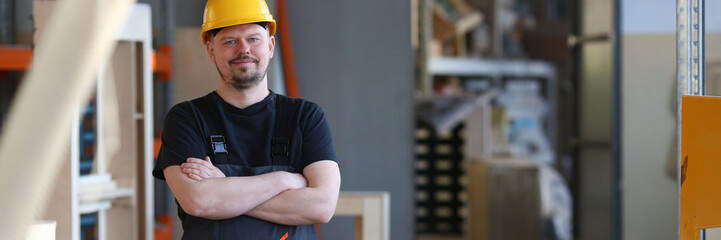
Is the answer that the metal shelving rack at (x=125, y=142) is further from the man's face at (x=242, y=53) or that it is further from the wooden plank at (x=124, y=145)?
the man's face at (x=242, y=53)

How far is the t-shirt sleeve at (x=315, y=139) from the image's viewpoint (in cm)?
198

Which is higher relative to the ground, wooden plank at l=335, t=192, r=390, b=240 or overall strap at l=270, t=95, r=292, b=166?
overall strap at l=270, t=95, r=292, b=166

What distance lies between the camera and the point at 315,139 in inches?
78.4

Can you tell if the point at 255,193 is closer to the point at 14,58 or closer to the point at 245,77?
the point at 245,77

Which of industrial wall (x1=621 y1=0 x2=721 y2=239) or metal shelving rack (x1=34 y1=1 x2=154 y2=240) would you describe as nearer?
metal shelving rack (x1=34 y1=1 x2=154 y2=240)

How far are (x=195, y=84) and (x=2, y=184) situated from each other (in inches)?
47.4

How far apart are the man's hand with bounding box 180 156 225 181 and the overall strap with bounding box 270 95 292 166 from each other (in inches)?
5.7

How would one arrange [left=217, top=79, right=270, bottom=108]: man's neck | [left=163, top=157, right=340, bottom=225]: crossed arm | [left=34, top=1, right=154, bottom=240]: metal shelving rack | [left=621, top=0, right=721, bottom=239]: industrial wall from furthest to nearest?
[left=621, top=0, right=721, bottom=239]: industrial wall < [left=34, top=1, right=154, bottom=240]: metal shelving rack < [left=217, top=79, right=270, bottom=108]: man's neck < [left=163, top=157, right=340, bottom=225]: crossed arm

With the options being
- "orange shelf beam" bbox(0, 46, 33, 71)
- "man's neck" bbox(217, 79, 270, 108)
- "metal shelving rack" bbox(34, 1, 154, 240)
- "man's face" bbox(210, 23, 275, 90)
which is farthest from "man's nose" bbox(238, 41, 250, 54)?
"orange shelf beam" bbox(0, 46, 33, 71)

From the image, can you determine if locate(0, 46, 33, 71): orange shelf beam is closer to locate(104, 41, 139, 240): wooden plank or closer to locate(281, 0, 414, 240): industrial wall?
locate(104, 41, 139, 240): wooden plank

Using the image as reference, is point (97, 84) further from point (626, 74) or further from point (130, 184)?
point (626, 74)

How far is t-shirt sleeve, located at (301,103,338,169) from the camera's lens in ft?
6.50

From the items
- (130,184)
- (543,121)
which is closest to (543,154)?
(543,121)

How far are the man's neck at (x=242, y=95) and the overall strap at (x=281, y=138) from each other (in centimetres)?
6
